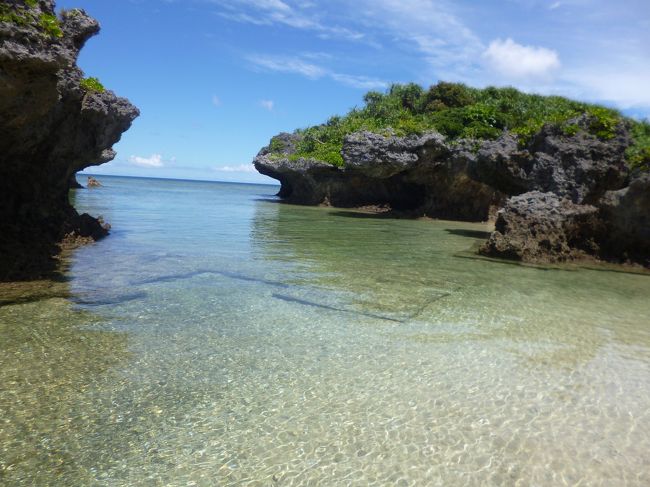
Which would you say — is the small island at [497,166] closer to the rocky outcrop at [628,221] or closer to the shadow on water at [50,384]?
the rocky outcrop at [628,221]

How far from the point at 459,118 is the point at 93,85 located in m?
23.6

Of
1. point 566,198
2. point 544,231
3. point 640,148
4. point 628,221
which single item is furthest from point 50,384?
point 640,148

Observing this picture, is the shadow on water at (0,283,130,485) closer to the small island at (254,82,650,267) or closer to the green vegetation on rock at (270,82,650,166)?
the small island at (254,82,650,267)

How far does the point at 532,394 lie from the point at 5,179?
10876 mm

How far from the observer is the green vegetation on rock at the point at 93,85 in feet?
42.5

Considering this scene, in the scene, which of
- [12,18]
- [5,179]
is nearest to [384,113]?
[5,179]

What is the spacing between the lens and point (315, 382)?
5.05 m

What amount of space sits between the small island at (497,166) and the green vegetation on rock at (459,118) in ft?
0.27

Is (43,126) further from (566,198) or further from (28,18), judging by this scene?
(566,198)

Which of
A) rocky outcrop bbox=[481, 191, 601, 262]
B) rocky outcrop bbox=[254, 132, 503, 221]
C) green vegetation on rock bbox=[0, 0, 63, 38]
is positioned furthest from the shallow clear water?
rocky outcrop bbox=[254, 132, 503, 221]

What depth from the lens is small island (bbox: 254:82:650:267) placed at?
1417 centimetres

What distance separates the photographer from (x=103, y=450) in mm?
3639

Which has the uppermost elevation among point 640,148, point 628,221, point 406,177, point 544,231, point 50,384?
point 640,148

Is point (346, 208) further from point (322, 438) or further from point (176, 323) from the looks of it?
point (322, 438)
